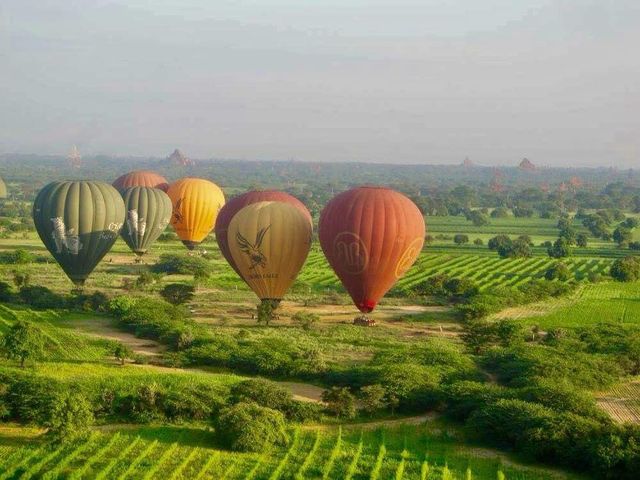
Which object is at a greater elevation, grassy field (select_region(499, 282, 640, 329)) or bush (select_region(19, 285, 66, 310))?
grassy field (select_region(499, 282, 640, 329))

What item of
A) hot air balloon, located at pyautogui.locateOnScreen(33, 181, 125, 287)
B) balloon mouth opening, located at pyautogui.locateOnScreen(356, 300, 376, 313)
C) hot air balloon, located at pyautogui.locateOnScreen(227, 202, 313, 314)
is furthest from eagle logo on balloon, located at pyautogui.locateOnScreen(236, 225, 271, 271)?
hot air balloon, located at pyautogui.locateOnScreen(33, 181, 125, 287)

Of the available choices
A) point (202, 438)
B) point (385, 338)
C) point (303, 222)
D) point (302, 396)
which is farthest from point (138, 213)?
point (202, 438)

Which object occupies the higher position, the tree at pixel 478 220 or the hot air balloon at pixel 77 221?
the hot air balloon at pixel 77 221

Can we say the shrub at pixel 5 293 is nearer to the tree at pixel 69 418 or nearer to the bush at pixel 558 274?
the tree at pixel 69 418

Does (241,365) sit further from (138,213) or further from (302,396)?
(138,213)

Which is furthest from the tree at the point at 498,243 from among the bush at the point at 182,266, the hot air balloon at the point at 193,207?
the bush at the point at 182,266

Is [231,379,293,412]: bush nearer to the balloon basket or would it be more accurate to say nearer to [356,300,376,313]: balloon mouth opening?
[356,300,376,313]: balloon mouth opening
